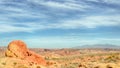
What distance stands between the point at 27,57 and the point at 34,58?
10.9 feet

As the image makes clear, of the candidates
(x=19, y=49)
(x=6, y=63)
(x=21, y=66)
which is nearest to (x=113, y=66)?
(x=21, y=66)

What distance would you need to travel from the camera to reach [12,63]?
52125 millimetres

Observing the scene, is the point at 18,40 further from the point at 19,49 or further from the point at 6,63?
the point at 6,63

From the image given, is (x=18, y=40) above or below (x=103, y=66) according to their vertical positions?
above

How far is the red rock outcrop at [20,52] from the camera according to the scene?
5970cm

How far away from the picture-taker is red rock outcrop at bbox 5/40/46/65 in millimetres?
59700

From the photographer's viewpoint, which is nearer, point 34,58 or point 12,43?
point 12,43

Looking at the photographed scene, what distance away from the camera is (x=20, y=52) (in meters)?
62.4

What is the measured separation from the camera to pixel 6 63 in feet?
171

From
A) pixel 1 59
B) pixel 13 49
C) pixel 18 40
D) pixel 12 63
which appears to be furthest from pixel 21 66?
pixel 18 40

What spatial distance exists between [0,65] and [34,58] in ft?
55.9

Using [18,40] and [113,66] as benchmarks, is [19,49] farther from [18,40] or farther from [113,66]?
[113,66]

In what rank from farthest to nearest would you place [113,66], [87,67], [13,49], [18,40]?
1. [18,40]
2. [13,49]
3. [87,67]
4. [113,66]

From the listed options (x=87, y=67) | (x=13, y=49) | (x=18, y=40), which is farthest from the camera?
(x=18, y=40)
